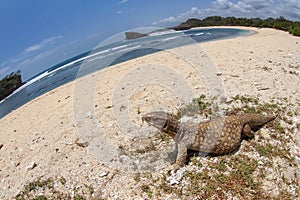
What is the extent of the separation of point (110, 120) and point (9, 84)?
77.0ft

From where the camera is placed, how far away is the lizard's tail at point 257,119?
531 centimetres

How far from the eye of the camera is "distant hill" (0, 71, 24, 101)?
78.6ft

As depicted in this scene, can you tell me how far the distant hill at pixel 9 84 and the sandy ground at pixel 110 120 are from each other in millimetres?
14881

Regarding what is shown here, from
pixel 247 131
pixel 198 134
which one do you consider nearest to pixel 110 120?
pixel 198 134

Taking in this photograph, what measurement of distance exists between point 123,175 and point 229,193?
1.95 metres

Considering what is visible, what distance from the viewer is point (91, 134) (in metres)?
6.41

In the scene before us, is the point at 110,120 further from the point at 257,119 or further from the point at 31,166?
the point at 257,119

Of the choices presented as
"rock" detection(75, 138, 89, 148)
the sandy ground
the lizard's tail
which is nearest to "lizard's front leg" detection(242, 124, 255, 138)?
the lizard's tail

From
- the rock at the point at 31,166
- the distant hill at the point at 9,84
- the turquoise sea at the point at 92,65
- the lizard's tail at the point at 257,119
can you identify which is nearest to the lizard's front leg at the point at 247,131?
the lizard's tail at the point at 257,119

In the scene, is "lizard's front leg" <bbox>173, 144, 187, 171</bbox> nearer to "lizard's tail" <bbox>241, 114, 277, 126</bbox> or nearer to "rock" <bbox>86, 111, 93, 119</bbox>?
"lizard's tail" <bbox>241, 114, 277, 126</bbox>

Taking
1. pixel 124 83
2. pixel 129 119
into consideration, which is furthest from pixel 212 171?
pixel 124 83

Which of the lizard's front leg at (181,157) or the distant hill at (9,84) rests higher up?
the distant hill at (9,84)

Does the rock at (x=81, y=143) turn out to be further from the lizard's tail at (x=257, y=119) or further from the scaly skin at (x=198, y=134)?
the lizard's tail at (x=257, y=119)

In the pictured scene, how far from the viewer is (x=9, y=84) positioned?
26031 millimetres
